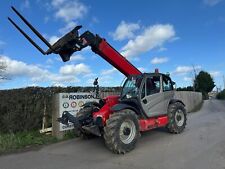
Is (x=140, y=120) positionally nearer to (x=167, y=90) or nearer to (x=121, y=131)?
(x=121, y=131)

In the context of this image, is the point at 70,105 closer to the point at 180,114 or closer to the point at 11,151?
the point at 11,151

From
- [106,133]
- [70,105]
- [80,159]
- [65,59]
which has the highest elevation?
[65,59]

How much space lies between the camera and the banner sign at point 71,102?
12.9 metres

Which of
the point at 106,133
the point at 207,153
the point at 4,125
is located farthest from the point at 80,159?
the point at 4,125

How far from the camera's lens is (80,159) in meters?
9.09

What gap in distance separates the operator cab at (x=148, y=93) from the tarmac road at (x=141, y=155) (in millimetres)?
1128

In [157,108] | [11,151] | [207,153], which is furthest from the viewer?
[157,108]

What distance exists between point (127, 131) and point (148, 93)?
6.29 feet

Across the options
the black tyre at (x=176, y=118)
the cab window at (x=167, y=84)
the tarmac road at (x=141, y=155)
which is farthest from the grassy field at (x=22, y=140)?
the cab window at (x=167, y=84)

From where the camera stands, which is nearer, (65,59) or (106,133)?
(106,133)

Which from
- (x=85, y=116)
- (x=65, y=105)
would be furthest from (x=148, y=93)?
(x=65, y=105)

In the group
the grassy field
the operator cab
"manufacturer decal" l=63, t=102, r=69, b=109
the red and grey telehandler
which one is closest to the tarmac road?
the red and grey telehandler

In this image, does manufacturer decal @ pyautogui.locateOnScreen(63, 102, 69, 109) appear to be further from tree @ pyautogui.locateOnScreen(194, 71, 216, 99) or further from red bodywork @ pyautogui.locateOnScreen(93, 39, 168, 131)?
tree @ pyautogui.locateOnScreen(194, 71, 216, 99)

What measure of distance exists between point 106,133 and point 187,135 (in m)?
3.97
